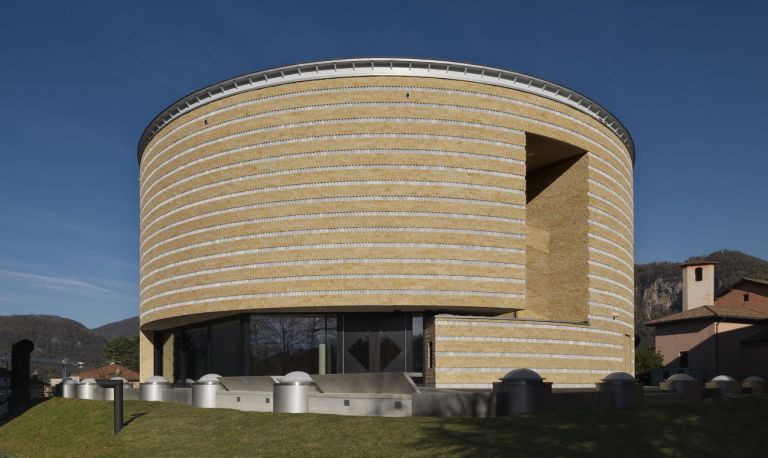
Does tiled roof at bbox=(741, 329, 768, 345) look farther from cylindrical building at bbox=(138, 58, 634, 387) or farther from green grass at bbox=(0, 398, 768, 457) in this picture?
green grass at bbox=(0, 398, 768, 457)

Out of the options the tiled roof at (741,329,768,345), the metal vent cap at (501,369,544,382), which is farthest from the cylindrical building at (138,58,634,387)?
the tiled roof at (741,329,768,345)

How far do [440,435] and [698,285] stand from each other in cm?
6302

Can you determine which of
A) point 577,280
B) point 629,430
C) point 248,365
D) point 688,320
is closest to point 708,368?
point 688,320

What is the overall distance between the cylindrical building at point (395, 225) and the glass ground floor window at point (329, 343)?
2.9 inches

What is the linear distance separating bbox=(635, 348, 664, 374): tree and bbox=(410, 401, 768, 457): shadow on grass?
52863mm

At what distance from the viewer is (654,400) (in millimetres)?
28047

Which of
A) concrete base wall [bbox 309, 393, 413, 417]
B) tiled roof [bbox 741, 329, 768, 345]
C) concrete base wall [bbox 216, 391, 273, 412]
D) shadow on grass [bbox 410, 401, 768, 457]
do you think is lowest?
tiled roof [bbox 741, 329, 768, 345]

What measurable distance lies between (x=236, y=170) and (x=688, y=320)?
155ft

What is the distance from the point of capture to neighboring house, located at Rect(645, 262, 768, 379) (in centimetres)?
6153

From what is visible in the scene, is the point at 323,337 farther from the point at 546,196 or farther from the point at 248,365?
the point at 546,196

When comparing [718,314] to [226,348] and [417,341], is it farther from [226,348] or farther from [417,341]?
[226,348]

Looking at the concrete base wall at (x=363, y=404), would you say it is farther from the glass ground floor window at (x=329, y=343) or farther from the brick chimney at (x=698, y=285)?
the brick chimney at (x=698, y=285)

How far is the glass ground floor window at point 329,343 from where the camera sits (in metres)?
37.2

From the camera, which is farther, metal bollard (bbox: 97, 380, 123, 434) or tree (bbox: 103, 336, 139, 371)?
tree (bbox: 103, 336, 139, 371)
